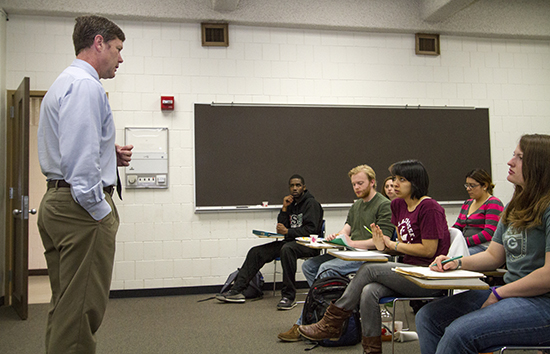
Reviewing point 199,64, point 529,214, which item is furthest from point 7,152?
point 529,214

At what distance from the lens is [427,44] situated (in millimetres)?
5461

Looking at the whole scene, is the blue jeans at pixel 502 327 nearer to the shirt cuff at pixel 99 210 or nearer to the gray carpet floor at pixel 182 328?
the gray carpet floor at pixel 182 328

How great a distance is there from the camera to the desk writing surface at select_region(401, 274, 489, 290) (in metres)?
1.72

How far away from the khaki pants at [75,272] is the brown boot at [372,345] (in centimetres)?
140

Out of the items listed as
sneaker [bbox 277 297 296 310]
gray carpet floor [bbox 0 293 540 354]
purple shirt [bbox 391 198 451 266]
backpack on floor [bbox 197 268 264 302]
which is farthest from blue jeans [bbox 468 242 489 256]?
backpack on floor [bbox 197 268 264 302]

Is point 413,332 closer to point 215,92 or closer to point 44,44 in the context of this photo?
point 215,92

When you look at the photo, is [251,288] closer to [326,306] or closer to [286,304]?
[286,304]

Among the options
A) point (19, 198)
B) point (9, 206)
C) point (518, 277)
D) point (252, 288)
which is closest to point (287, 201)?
point (252, 288)

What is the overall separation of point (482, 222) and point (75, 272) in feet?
10.8

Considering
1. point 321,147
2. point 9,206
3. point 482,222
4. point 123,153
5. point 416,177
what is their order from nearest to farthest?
point 123,153 → point 416,177 → point 482,222 → point 9,206 → point 321,147

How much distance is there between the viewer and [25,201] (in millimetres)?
3791

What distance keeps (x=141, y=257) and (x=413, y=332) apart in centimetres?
296

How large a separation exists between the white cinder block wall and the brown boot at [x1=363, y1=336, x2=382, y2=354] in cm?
270

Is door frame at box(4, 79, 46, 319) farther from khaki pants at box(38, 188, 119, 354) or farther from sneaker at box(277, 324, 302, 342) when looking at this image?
khaki pants at box(38, 188, 119, 354)
